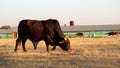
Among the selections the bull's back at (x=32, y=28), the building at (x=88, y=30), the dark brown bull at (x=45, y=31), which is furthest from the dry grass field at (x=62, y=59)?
the building at (x=88, y=30)

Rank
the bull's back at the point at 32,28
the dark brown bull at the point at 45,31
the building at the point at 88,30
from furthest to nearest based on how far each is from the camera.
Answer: the building at the point at 88,30, the bull's back at the point at 32,28, the dark brown bull at the point at 45,31

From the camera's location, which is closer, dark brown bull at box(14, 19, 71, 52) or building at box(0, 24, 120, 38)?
dark brown bull at box(14, 19, 71, 52)

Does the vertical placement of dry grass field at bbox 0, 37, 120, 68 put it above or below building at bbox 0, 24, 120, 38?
above

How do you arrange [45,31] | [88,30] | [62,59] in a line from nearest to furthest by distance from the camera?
[62,59]
[45,31]
[88,30]

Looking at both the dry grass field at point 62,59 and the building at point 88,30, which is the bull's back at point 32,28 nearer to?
the dry grass field at point 62,59

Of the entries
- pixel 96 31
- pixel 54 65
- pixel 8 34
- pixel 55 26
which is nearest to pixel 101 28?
pixel 96 31

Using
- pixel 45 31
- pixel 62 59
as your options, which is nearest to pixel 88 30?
pixel 45 31

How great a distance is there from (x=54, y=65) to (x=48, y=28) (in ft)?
31.2

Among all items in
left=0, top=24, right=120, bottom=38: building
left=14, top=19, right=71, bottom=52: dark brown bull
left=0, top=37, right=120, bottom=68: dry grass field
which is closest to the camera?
left=0, top=37, right=120, bottom=68: dry grass field

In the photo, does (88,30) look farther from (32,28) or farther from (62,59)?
(62,59)

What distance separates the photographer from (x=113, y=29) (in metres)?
105

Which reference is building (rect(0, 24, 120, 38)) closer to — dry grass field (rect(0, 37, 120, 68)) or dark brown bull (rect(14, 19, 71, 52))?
dark brown bull (rect(14, 19, 71, 52))

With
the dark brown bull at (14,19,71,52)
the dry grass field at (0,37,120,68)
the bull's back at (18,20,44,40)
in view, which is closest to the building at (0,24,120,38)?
the dark brown bull at (14,19,71,52)

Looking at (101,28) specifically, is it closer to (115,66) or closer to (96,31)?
(96,31)
